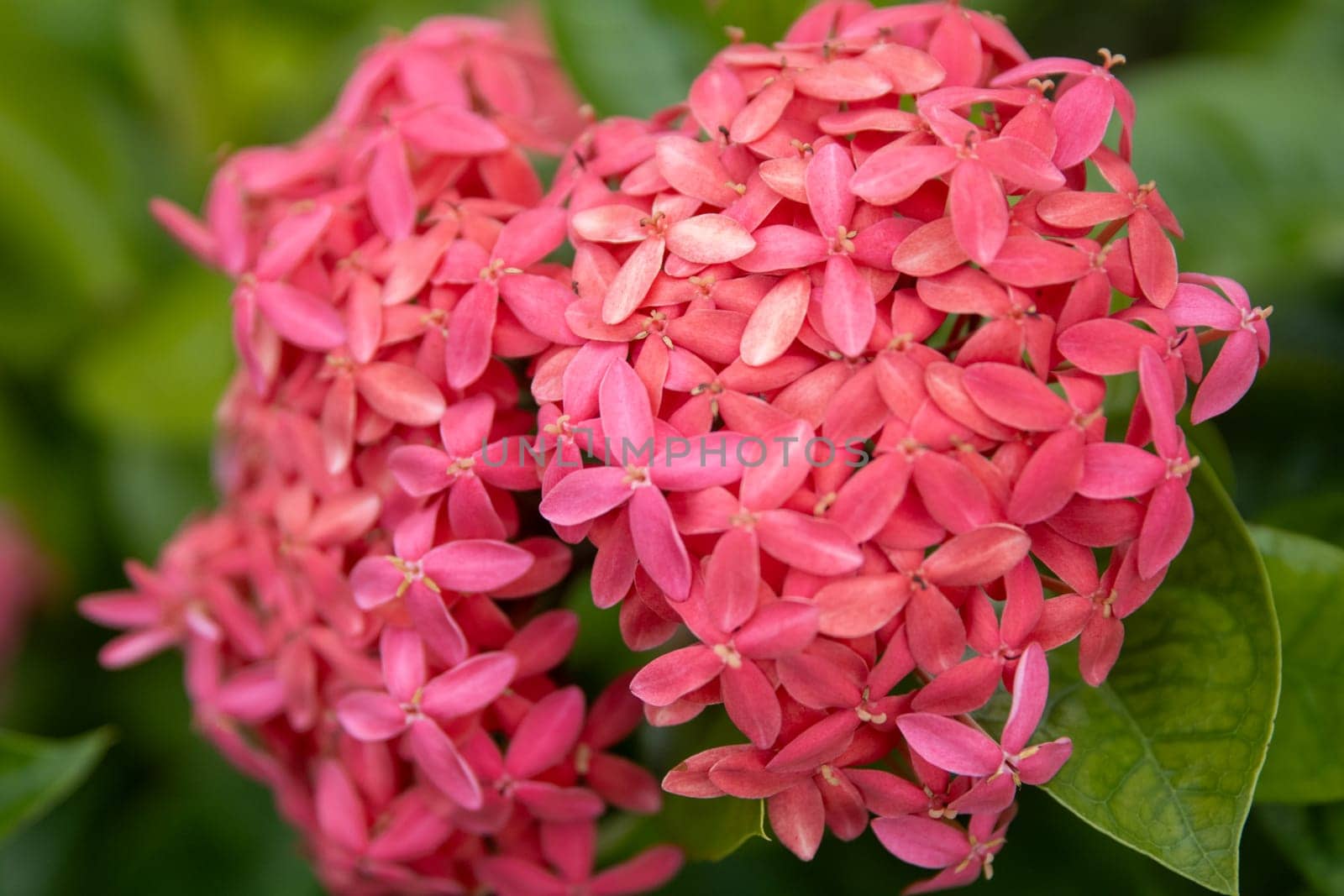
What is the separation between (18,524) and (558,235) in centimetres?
94

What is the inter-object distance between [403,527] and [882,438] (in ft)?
0.86

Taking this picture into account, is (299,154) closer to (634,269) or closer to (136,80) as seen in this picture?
(634,269)

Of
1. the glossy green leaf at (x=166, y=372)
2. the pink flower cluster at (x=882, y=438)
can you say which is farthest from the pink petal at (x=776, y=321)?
the glossy green leaf at (x=166, y=372)

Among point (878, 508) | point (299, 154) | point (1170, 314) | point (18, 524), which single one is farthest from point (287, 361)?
point (18, 524)

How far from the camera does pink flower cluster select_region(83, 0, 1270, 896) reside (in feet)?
1.70

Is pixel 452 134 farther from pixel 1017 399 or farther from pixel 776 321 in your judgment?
pixel 1017 399

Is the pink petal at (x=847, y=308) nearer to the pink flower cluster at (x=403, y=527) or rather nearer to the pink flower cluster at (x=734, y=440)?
the pink flower cluster at (x=734, y=440)

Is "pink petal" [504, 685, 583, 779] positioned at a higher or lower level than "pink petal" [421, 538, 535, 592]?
lower

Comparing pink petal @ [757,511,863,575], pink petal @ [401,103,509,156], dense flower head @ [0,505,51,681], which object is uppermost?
pink petal @ [401,103,509,156]

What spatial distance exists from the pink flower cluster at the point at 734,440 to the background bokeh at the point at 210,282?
29cm

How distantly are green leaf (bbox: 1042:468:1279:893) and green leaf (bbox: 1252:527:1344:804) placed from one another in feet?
0.31

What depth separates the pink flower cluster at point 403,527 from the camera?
1.95 ft

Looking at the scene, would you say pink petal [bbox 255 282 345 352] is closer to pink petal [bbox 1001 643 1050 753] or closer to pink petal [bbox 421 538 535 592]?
pink petal [bbox 421 538 535 592]

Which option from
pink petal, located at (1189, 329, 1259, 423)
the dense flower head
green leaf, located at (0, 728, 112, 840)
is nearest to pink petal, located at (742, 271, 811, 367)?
pink petal, located at (1189, 329, 1259, 423)
